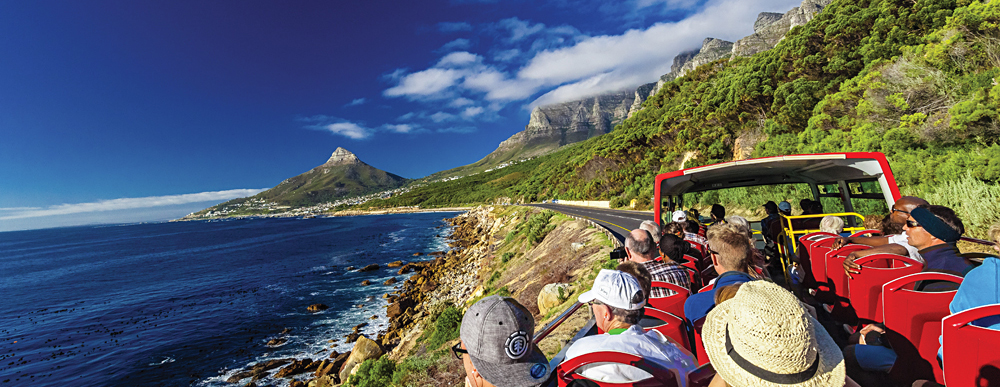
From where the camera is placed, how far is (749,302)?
136 cm

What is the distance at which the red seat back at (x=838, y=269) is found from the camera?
409 centimetres

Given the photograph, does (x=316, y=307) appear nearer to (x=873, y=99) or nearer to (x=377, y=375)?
(x=377, y=375)

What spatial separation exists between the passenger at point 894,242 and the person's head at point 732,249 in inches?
44.0

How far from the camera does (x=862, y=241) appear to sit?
13.8 ft

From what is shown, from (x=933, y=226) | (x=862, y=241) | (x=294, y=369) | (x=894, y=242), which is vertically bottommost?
(x=294, y=369)

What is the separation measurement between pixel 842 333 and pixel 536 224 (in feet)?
79.7

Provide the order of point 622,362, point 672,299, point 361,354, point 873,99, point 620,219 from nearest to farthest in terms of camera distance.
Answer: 1. point 622,362
2. point 672,299
3. point 361,354
4. point 873,99
5. point 620,219

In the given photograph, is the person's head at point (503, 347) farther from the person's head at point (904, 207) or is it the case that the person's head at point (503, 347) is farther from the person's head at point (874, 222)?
the person's head at point (874, 222)

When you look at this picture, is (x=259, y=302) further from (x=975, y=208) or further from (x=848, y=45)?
(x=848, y=45)

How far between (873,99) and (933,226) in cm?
1784

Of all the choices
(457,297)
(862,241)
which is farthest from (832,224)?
(457,297)

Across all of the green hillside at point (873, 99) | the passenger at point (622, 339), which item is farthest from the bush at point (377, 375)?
the green hillside at point (873, 99)

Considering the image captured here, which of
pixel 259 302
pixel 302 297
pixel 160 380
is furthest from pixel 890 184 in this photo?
pixel 259 302

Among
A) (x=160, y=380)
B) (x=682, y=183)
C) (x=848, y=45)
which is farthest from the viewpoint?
(x=848, y=45)
